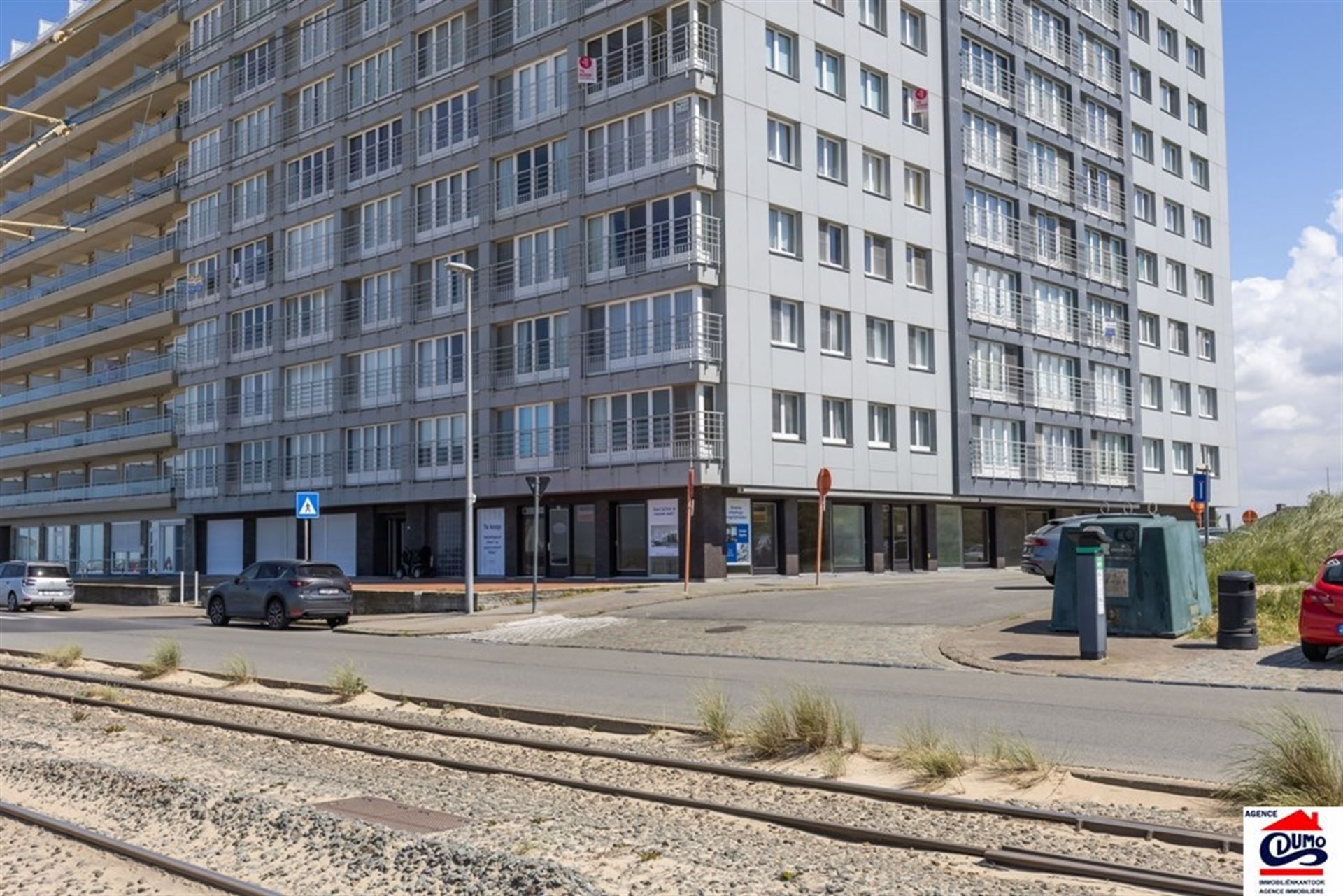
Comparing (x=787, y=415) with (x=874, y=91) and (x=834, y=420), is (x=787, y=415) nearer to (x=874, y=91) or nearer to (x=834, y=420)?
(x=834, y=420)

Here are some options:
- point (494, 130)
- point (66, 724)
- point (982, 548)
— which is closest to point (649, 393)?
point (494, 130)

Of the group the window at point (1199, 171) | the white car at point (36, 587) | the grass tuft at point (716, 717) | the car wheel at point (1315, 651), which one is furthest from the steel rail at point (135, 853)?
the window at point (1199, 171)

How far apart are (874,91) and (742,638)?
26.8m

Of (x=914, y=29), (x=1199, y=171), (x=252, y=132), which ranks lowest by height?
(x=252, y=132)

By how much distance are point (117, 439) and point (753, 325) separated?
3890 centimetres

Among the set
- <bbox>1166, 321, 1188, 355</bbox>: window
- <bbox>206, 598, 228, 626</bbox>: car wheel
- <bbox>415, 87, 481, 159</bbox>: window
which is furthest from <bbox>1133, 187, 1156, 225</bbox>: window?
<bbox>206, 598, 228, 626</bbox>: car wheel

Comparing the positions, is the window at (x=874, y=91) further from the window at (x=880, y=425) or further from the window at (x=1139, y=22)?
the window at (x=1139, y=22)

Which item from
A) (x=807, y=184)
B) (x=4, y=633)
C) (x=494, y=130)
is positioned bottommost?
(x=4, y=633)

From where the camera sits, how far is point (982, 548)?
4938 centimetres

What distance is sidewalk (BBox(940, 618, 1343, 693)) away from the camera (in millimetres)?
15414

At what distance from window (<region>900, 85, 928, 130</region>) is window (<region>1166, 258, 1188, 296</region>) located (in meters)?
20.7

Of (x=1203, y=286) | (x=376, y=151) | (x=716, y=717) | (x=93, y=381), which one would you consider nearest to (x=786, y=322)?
(x=376, y=151)

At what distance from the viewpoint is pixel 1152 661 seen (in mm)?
17266

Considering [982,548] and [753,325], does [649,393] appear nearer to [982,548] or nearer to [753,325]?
[753,325]
